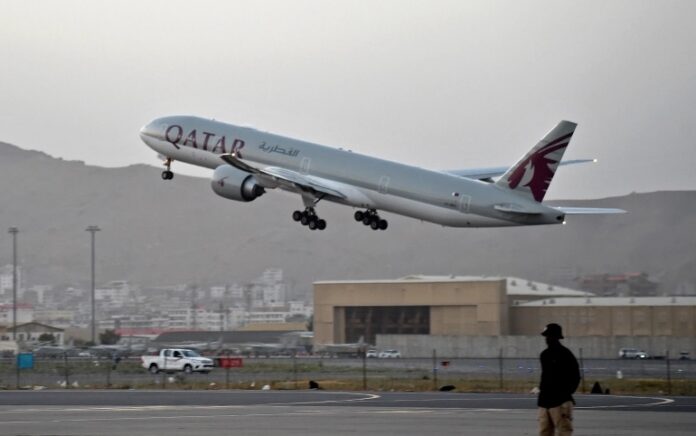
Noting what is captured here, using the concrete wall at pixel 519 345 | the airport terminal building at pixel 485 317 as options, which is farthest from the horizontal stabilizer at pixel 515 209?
the airport terminal building at pixel 485 317

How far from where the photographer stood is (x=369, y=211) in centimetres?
8381

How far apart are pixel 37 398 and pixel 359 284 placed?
81.6m

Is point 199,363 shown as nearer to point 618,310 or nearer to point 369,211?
point 369,211

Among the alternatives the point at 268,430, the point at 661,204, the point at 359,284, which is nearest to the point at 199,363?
the point at 359,284

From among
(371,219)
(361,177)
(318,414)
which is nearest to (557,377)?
(318,414)

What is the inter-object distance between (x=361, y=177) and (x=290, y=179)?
4.24 metres

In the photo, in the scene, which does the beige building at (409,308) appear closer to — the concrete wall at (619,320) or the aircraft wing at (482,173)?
the concrete wall at (619,320)

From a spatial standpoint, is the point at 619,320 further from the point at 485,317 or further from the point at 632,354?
the point at 485,317

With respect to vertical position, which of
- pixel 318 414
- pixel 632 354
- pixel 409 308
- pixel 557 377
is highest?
→ pixel 409 308

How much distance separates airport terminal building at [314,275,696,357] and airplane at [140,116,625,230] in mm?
36451

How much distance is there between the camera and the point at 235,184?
83.9 meters

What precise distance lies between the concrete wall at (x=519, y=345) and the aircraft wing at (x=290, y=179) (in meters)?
40.2

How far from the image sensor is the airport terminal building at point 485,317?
12269cm

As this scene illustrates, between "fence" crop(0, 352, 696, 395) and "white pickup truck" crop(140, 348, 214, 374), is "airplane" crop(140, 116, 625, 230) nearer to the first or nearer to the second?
"fence" crop(0, 352, 696, 395)
